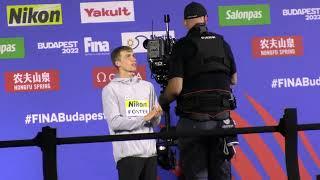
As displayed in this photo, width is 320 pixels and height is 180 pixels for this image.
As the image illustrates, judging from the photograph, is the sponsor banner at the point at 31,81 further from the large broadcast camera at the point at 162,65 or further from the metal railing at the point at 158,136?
the metal railing at the point at 158,136

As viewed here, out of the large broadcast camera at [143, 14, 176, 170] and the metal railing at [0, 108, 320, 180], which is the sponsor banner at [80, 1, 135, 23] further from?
the metal railing at [0, 108, 320, 180]

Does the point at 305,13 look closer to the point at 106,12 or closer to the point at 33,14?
the point at 106,12

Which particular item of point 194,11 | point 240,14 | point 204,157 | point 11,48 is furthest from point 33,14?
point 204,157

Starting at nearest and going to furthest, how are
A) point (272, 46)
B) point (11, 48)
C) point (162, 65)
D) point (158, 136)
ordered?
point (158, 136), point (162, 65), point (11, 48), point (272, 46)

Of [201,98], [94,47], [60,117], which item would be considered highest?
[94,47]

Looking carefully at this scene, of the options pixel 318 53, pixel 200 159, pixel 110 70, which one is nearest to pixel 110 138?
pixel 200 159

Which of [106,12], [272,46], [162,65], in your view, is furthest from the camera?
[272,46]

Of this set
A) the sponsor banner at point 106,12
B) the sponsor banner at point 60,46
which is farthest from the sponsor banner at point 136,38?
the sponsor banner at point 60,46

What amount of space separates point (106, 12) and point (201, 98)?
207cm

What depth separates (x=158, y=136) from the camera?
112 inches

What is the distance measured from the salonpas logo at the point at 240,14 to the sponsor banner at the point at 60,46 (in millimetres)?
1301

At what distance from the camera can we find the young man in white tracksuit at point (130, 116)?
448 centimetres

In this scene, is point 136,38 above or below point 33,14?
below

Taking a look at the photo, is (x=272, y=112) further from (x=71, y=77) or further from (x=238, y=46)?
(x=71, y=77)
